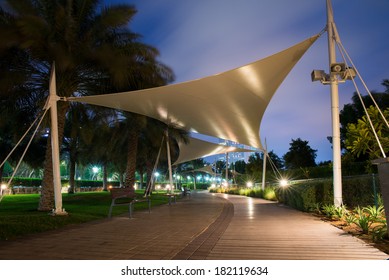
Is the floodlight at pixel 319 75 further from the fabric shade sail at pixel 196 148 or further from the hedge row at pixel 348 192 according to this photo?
the fabric shade sail at pixel 196 148

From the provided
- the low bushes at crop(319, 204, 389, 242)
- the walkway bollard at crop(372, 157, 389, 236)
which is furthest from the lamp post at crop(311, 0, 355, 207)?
the walkway bollard at crop(372, 157, 389, 236)

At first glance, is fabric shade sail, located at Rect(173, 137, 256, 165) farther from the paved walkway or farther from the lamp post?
the paved walkway

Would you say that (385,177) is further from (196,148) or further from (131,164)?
(196,148)

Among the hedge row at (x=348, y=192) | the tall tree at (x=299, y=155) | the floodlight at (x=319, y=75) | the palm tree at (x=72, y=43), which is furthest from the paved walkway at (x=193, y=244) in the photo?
the tall tree at (x=299, y=155)

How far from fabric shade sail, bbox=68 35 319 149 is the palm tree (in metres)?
1.41

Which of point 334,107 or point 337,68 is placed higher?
point 337,68

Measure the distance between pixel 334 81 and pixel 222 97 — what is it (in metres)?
3.26

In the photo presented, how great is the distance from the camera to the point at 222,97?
1014cm

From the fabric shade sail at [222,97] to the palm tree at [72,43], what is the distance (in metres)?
1.41

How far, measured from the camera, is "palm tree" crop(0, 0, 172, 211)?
9.55m

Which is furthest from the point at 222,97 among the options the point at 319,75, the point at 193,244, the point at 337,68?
the point at 193,244

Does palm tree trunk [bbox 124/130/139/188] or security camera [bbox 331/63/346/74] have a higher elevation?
security camera [bbox 331/63/346/74]

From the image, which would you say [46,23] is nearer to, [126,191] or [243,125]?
[126,191]

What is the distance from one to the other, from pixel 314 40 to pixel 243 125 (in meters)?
5.68
